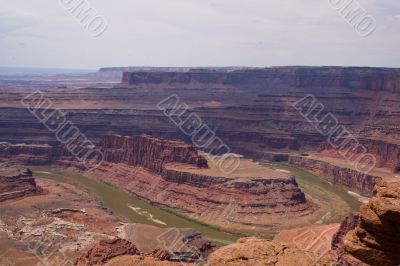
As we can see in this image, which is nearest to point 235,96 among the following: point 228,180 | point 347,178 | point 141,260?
point 347,178

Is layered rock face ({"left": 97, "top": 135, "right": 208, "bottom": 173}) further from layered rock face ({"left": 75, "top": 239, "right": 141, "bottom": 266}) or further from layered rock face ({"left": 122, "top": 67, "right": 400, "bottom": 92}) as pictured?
layered rock face ({"left": 122, "top": 67, "right": 400, "bottom": 92})

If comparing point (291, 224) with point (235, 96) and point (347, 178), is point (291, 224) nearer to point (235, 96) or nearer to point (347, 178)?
point (347, 178)

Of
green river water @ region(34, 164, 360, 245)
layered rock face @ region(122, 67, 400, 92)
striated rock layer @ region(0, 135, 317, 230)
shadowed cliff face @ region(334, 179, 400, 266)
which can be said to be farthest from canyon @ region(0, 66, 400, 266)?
green river water @ region(34, 164, 360, 245)

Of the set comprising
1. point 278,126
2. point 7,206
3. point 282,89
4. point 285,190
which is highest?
point 282,89

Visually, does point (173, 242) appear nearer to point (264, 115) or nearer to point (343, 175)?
point (343, 175)

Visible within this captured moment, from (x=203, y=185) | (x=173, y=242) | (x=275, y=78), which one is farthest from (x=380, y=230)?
(x=275, y=78)
